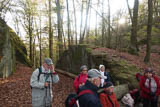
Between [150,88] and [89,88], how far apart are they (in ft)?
10.7

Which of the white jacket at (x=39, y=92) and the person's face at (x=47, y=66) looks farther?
the person's face at (x=47, y=66)

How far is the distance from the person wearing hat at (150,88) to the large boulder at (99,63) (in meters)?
1.58

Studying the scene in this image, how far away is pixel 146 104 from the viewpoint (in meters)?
4.32

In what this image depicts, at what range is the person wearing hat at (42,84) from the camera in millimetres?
3096

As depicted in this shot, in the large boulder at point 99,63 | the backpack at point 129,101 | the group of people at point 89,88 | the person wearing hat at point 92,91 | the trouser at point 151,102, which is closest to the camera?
the person wearing hat at point 92,91

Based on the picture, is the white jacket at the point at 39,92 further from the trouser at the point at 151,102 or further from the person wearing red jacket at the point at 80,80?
the trouser at the point at 151,102

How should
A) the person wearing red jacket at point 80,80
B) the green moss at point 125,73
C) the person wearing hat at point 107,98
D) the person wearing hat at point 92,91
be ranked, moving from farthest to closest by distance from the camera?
the green moss at point 125,73 < the person wearing red jacket at point 80,80 < the person wearing hat at point 107,98 < the person wearing hat at point 92,91

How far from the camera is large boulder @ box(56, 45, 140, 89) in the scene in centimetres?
659

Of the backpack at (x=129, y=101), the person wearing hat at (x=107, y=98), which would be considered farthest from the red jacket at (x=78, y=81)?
the backpack at (x=129, y=101)

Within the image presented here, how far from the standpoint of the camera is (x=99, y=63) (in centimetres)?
885

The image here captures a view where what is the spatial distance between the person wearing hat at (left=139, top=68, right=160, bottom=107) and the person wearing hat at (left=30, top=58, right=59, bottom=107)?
3.31m

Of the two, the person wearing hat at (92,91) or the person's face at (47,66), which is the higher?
the person's face at (47,66)

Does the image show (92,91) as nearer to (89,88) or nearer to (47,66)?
(89,88)

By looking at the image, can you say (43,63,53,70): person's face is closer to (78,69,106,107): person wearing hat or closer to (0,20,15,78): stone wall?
(78,69,106,107): person wearing hat
